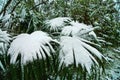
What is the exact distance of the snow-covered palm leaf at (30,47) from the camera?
110cm

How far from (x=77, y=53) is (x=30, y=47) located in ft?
0.52

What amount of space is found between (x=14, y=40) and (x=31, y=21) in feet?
1.62

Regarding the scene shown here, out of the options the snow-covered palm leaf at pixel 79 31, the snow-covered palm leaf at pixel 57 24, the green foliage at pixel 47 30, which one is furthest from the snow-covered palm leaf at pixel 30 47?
the snow-covered palm leaf at pixel 57 24

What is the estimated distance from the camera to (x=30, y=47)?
43.6 inches

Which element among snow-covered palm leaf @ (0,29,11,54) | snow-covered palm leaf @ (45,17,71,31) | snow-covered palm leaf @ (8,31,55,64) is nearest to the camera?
snow-covered palm leaf @ (8,31,55,64)

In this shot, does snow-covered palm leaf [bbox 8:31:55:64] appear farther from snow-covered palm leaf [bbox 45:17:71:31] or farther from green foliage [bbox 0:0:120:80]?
snow-covered palm leaf [bbox 45:17:71:31]

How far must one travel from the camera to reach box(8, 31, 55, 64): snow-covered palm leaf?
1.10 meters

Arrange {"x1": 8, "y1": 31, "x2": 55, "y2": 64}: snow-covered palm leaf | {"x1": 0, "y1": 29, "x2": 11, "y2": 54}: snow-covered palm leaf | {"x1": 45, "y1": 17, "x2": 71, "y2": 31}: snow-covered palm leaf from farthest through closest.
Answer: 1. {"x1": 45, "y1": 17, "x2": 71, "y2": 31}: snow-covered palm leaf
2. {"x1": 0, "y1": 29, "x2": 11, "y2": 54}: snow-covered palm leaf
3. {"x1": 8, "y1": 31, "x2": 55, "y2": 64}: snow-covered palm leaf

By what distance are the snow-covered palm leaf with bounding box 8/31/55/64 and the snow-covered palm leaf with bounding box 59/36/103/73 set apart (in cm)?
5

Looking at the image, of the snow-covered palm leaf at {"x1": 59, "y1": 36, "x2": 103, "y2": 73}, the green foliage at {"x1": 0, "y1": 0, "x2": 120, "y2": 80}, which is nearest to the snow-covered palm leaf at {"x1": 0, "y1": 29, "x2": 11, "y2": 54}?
the green foliage at {"x1": 0, "y1": 0, "x2": 120, "y2": 80}

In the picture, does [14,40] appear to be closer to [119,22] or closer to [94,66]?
[94,66]

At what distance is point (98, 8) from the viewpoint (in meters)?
3.02

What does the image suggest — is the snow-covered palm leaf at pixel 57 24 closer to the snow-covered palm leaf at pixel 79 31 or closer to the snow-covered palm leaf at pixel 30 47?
the snow-covered palm leaf at pixel 79 31

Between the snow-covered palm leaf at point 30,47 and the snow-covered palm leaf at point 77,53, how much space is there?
0.17 feet
